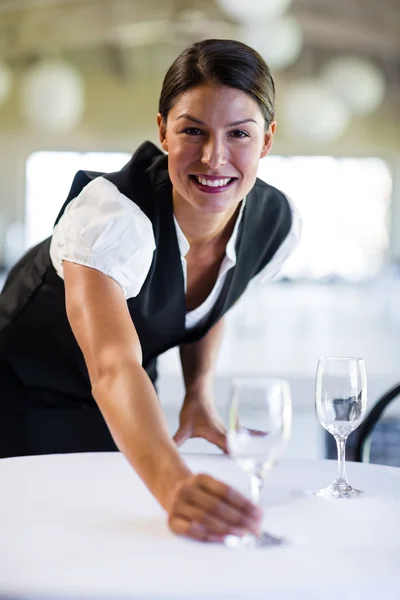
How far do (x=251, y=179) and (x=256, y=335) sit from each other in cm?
437

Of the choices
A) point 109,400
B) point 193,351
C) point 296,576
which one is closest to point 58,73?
point 193,351

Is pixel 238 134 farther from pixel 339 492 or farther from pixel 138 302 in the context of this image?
pixel 339 492

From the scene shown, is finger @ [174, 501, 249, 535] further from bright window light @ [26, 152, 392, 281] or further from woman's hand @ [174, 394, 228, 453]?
bright window light @ [26, 152, 392, 281]

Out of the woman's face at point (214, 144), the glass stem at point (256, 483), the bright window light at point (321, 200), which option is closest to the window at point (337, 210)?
the bright window light at point (321, 200)

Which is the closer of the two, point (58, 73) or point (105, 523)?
point (105, 523)

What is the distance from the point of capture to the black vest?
168cm

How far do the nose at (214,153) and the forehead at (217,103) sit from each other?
1.5 inches

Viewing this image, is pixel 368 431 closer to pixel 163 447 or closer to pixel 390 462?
pixel 163 447

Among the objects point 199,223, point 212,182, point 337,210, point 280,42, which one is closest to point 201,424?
point 199,223

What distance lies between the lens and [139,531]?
0.99 metres

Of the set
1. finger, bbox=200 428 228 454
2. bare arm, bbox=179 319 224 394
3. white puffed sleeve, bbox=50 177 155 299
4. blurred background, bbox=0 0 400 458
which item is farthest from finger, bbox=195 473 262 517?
blurred background, bbox=0 0 400 458

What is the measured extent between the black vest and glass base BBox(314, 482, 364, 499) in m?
0.58

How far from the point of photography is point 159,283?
1.68m

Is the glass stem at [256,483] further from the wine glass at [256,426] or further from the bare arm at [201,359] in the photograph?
the bare arm at [201,359]
